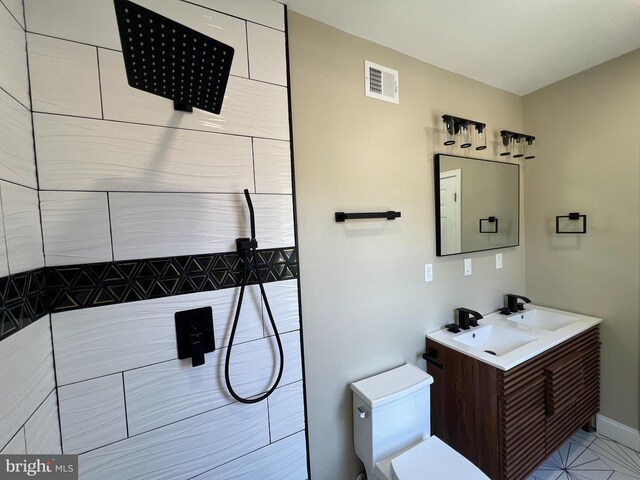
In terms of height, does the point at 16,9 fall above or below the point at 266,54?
below

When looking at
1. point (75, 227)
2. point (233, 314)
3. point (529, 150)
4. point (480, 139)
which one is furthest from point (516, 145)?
point (75, 227)

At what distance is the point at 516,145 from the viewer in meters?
2.07

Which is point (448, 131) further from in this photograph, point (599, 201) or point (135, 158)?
point (135, 158)

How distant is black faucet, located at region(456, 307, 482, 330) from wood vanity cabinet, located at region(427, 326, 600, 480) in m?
0.27

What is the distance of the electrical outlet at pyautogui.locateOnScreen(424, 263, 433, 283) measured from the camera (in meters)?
1.64

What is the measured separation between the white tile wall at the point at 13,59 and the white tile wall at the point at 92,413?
89 centimetres

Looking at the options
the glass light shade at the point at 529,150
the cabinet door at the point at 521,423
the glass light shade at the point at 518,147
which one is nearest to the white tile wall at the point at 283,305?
the cabinet door at the point at 521,423

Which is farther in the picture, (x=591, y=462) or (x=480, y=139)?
(x=480, y=139)

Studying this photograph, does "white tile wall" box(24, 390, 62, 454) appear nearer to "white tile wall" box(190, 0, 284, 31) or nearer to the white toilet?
the white toilet

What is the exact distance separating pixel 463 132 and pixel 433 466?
190cm

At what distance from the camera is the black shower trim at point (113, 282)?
0.68 m

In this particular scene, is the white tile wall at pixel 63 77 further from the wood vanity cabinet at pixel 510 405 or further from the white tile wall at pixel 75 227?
the wood vanity cabinet at pixel 510 405

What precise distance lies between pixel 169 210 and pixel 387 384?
1.31 m

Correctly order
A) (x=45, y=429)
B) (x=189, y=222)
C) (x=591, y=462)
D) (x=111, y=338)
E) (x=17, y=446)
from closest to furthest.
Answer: (x=17, y=446), (x=45, y=429), (x=111, y=338), (x=189, y=222), (x=591, y=462)
